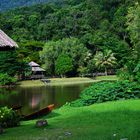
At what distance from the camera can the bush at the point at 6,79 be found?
59872 millimetres

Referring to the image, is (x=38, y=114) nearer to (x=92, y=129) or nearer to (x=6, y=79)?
(x=92, y=129)

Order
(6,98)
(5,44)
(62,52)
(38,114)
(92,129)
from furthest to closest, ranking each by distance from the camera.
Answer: (62,52)
(6,98)
(38,114)
(5,44)
(92,129)

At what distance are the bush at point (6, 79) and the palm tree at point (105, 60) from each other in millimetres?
22326

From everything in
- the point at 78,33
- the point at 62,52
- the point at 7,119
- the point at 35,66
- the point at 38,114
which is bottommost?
the point at 38,114

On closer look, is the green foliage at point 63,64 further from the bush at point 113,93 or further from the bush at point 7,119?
the bush at point 7,119

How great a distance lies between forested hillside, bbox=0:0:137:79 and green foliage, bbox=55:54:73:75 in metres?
1.51

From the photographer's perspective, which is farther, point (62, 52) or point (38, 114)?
point (62, 52)

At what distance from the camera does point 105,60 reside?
263 feet

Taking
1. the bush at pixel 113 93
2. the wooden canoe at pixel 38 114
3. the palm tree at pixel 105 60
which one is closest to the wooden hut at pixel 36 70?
the palm tree at pixel 105 60

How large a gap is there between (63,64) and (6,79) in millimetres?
14722

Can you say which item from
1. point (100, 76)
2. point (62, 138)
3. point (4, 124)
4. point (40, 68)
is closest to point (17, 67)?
point (40, 68)

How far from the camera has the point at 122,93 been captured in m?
22.5

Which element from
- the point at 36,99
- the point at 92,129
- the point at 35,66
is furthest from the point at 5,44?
the point at 35,66

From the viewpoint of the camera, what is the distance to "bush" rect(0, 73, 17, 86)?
59872 mm
